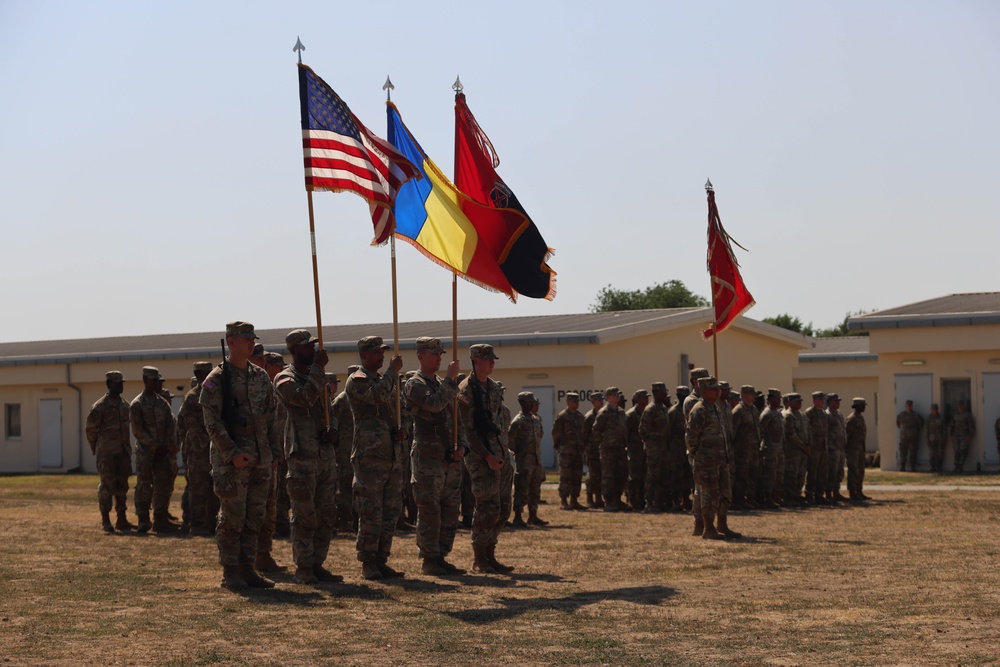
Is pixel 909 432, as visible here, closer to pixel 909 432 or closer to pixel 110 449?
pixel 909 432

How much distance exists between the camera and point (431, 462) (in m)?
11.1

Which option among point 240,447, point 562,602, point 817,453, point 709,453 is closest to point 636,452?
point 817,453

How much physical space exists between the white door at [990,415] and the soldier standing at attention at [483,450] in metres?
20.7

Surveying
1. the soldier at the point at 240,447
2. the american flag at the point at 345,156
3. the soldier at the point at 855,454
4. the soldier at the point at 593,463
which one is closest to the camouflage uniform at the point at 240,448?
the soldier at the point at 240,447

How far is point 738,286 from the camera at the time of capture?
1869 centimetres

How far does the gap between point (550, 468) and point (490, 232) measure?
2045 centimetres

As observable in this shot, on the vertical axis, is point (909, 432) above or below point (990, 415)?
below

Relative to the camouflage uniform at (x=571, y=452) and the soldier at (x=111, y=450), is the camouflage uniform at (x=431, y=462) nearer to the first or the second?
the soldier at (x=111, y=450)

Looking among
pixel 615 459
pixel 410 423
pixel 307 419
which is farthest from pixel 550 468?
pixel 307 419

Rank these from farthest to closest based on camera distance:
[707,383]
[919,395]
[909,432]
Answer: [919,395], [909,432], [707,383]

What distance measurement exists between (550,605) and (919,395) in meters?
23.3

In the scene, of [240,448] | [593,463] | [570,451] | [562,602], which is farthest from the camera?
[593,463]

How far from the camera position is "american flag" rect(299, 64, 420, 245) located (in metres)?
11.4

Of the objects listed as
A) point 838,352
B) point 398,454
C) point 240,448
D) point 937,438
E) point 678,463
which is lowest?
point 937,438
